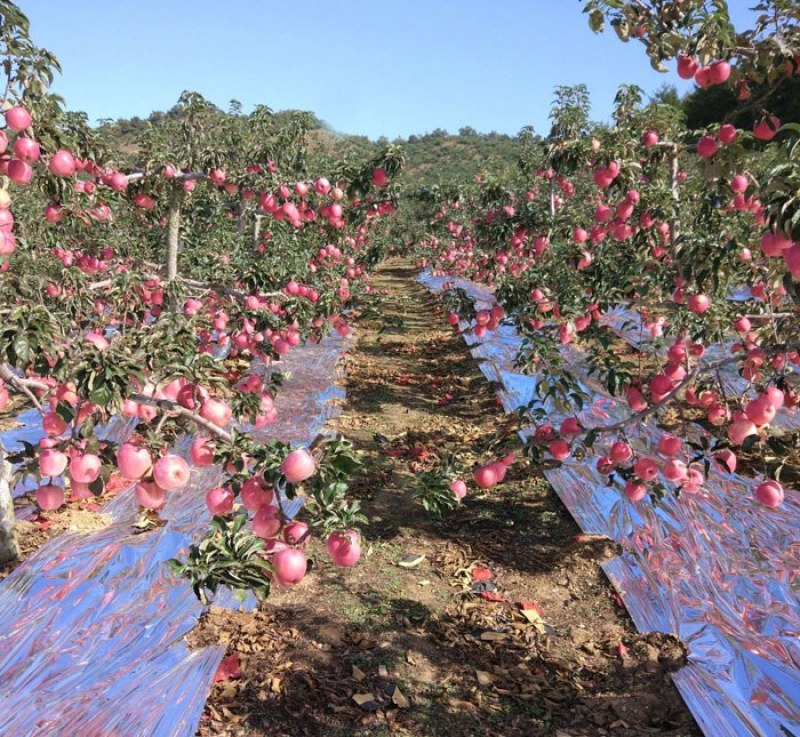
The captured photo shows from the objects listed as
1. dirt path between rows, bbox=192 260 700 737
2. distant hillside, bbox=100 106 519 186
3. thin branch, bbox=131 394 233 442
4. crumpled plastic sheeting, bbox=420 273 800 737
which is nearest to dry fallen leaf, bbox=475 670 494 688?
dirt path between rows, bbox=192 260 700 737

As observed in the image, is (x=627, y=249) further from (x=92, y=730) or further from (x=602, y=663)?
(x=92, y=730)

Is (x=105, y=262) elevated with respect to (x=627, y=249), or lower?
lower

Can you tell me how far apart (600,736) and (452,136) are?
7559 cm

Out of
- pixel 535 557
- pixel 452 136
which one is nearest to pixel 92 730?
pixel 535 557

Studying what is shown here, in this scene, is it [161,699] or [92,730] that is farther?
[161,699]

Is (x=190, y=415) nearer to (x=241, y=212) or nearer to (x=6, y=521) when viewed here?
(x=6, y=521)

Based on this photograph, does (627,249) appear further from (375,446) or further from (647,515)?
(375,446)

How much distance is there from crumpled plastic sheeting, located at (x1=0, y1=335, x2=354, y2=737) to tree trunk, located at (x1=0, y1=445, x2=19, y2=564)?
26cm

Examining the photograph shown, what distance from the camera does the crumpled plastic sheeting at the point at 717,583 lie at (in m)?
3.23

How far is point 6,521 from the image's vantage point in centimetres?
418

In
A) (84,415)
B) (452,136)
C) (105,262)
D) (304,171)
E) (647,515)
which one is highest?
(452,136)

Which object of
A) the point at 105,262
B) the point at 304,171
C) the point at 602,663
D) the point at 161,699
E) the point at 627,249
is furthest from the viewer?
the point at 304,171

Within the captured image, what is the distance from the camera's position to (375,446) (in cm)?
721

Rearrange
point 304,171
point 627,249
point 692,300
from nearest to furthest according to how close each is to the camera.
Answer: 1. point 692,300
2. point 627,249
3. point 304,171
